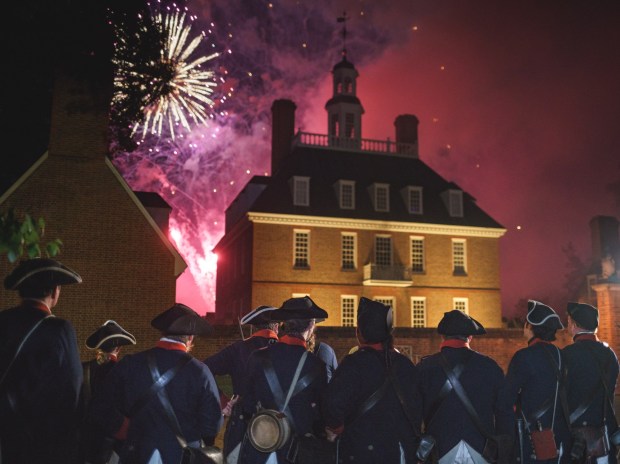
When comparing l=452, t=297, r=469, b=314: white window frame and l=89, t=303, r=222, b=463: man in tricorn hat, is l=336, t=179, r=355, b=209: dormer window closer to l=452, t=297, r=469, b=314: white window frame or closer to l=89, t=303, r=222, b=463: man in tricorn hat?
l=452, t=297, r=469, b=314: white window frame

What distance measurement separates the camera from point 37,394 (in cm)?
449

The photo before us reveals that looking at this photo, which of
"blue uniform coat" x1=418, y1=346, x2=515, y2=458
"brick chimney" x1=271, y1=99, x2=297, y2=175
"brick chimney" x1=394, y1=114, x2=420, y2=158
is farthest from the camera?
"brick chimney" x1=394, y1=114, x2=420, y2=158

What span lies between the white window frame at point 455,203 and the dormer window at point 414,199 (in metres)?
1.99

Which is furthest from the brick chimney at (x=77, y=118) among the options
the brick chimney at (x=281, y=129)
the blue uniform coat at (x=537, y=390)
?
the brick chimney at (x=281, y=129)

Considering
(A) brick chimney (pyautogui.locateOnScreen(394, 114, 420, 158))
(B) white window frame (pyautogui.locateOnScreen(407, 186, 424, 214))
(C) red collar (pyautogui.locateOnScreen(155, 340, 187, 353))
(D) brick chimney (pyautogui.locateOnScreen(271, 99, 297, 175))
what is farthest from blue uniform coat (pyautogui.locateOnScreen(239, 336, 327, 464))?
(A) brick chimney (pyautogui.locateOnScreen(394, 114, 420, 158))

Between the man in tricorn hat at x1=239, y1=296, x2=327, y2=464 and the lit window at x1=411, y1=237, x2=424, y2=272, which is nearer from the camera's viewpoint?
the man in tricorn hat at x1=239, y1=296, x2=327, y2=464

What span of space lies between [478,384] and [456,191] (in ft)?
116

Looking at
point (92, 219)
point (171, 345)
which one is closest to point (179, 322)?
point (171, 345)

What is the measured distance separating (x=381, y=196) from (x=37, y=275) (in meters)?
34.5

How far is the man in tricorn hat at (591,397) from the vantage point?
258 inches

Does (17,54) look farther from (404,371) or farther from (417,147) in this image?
(417,147)

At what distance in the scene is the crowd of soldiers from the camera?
4543mm

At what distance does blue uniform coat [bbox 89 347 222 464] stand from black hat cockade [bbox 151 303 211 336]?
0.17 metres

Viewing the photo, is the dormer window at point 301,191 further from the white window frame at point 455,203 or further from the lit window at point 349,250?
the white window frame at point 455,203
